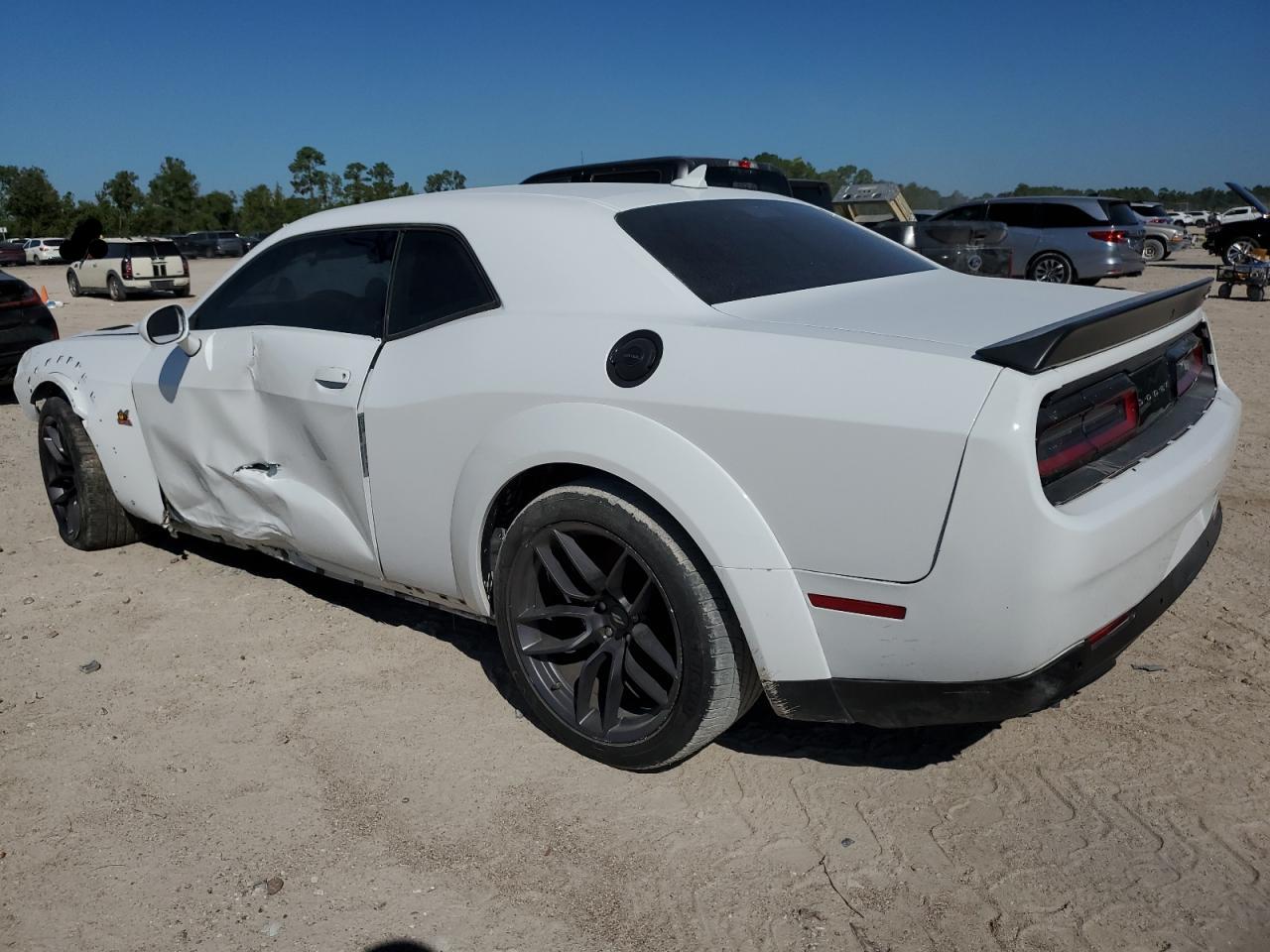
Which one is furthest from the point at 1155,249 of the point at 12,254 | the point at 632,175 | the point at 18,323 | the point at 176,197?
the point at 176,197

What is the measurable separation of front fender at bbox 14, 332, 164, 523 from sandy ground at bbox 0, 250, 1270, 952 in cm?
77

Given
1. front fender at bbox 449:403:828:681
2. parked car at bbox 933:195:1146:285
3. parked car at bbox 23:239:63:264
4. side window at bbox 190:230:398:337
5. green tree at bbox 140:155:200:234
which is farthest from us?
green tree at bbox 140:155:200:234

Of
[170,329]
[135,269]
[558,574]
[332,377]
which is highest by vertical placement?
[170,329]

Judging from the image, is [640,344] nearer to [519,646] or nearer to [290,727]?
[519,646]

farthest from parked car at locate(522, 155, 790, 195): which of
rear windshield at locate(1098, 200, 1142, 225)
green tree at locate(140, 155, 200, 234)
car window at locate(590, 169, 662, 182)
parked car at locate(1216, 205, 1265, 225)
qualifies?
green tree at locate(140, 155, 200, 234)

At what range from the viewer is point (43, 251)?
50.5 metres

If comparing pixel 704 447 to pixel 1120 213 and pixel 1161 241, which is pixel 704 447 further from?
pixel 1161 241

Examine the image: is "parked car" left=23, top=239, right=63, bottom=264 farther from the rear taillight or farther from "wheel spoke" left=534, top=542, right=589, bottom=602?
the rear taillight

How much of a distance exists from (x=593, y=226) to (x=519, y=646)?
127cm

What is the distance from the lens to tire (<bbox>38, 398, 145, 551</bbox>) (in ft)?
15.6

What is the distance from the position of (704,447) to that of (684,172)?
834 cm

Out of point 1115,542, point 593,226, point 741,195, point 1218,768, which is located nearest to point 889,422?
point 1115,542

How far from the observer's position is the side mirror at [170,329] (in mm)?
3908

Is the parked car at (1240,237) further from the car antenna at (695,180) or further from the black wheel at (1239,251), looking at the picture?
the car antenna at (695,180)
